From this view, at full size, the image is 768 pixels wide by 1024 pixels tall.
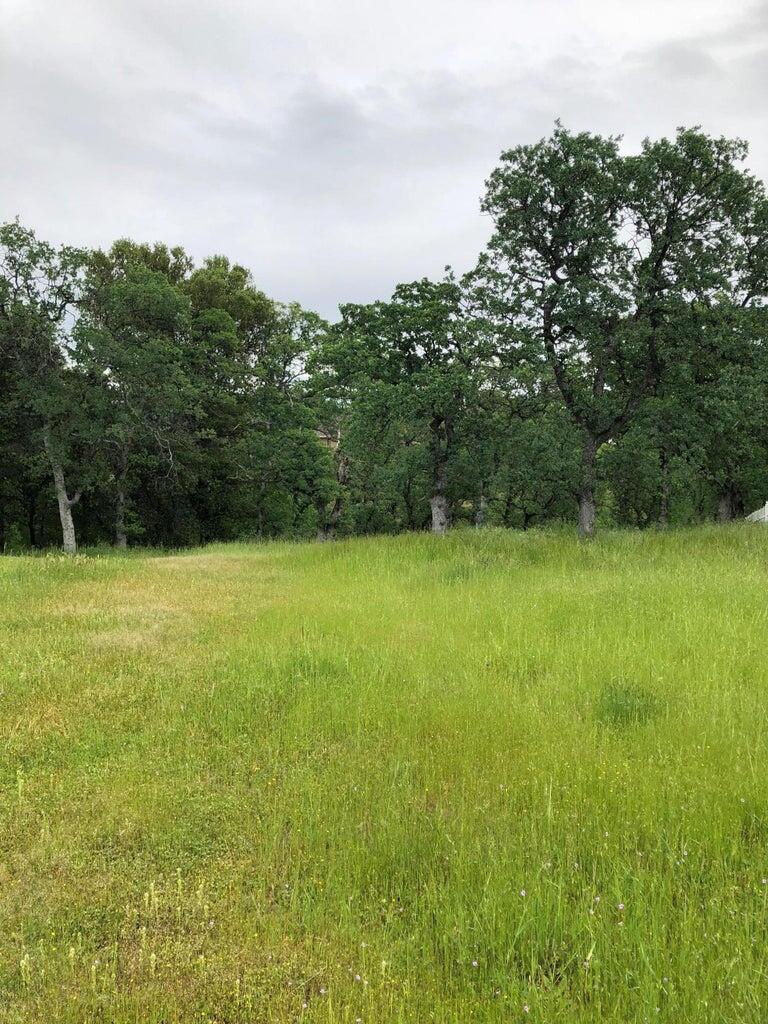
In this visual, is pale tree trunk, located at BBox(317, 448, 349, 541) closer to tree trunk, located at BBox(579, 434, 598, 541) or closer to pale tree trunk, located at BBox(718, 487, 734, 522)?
tree trunk, located at BBox(579, 434, 598, 541)

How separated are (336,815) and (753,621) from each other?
6578 mm

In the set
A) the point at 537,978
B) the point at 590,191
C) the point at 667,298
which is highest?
the point at 590,191

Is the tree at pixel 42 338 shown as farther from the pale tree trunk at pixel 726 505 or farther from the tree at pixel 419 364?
the pale tree trunk at pixel 726 505

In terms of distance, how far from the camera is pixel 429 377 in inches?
946

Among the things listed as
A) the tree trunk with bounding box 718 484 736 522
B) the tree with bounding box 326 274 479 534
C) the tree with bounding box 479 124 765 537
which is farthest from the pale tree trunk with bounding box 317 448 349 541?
the tree trunk with bounding box 718 484 736 522

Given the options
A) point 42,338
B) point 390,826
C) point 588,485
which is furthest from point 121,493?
point 390,826

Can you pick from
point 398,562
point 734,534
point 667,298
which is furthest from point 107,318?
point 734,534

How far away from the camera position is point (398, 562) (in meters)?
15.2

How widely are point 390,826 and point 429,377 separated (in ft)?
71.5

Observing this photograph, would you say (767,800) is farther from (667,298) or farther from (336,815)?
(667,298)

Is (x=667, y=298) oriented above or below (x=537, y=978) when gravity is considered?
above

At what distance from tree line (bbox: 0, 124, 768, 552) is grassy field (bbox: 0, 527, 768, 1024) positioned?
42.6 ft

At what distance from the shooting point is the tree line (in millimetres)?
17938

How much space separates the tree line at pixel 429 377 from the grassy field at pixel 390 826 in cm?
1298
